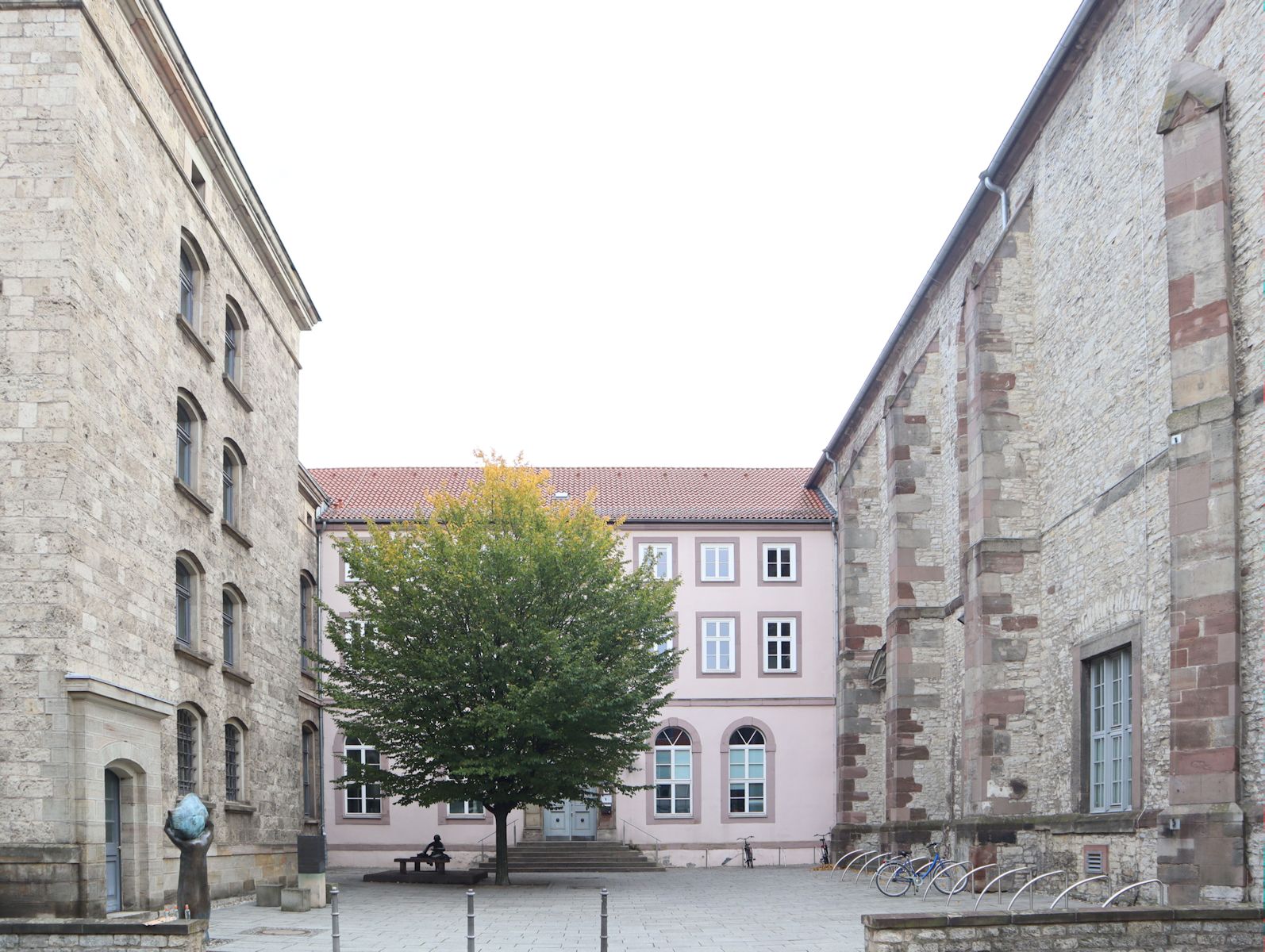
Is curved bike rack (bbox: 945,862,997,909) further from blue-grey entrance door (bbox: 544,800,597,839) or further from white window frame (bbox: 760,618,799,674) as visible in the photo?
blue-grey entrance door (bbox: 544,800,597,839)

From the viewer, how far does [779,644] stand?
4631cm

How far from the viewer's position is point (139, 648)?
20938 millimetres

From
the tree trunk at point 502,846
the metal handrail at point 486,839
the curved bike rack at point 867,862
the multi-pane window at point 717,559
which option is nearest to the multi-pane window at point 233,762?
the tree trunk at point 502,846

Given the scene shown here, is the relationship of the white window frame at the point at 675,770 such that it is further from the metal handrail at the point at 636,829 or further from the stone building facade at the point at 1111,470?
the stone building facade at the point at 1111,470

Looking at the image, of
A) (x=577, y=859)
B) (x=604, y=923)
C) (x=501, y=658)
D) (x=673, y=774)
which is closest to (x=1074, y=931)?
(x=604, y=923)

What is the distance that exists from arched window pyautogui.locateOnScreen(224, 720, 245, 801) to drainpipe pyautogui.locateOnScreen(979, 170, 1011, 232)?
16.9 m

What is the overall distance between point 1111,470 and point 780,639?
82.3 feet

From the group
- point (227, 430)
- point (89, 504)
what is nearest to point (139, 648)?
point (89, 504)

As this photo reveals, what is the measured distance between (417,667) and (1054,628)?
13164mm

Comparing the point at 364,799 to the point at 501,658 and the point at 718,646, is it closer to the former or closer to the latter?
the point at 718,646

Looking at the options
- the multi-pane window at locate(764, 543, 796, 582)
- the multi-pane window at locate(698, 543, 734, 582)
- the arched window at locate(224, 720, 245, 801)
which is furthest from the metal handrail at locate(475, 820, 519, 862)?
the arched window at locate(224, 720, 245, 801)

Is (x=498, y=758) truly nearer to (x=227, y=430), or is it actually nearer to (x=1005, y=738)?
(x=227, y=430)

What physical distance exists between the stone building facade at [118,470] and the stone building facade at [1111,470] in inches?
518

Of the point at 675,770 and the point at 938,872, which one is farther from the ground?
the point at 938,872
